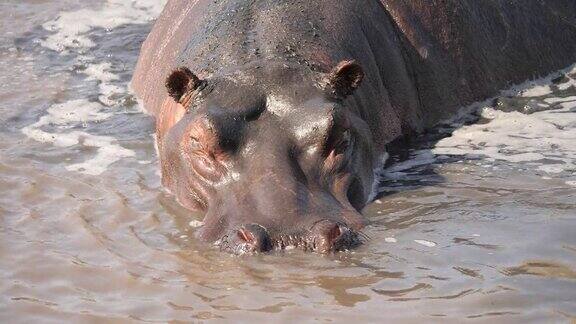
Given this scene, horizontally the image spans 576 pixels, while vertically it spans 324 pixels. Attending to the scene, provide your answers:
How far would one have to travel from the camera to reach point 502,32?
9.12 meters

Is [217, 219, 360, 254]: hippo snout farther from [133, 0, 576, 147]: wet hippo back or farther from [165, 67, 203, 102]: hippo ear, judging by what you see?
[133, 0, 576, 147]: wet hippo back

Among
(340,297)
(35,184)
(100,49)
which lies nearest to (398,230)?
(340,297)

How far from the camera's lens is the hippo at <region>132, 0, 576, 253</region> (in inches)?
229

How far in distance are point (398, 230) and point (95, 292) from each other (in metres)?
1.56

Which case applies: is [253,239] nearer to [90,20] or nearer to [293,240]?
[293,240]

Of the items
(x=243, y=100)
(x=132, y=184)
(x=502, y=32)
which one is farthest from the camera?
(x=502, y=32)

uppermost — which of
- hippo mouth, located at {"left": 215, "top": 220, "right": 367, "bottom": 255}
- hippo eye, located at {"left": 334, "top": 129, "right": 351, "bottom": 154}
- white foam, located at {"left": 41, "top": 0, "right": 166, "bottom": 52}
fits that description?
white foam, located at {"left": 41, "top": 0, "right": 166, "bottom": 52}

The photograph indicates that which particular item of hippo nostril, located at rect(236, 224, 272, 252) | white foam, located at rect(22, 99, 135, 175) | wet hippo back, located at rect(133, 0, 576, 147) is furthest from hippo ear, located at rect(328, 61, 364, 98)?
white foam, located at rect(22, 99, 135, 175)

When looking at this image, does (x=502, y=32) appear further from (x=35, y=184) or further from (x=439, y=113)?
(x=35, y=184)

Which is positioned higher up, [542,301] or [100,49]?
[100,49]

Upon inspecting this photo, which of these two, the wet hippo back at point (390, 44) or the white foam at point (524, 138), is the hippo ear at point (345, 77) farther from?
the white foam at point (524, 138)

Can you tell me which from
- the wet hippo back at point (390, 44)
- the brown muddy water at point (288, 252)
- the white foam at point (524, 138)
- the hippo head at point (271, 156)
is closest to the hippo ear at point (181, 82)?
the hippo head at point (271, 156)

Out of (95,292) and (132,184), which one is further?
(132,184)

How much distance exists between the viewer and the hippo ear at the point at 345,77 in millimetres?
6453
